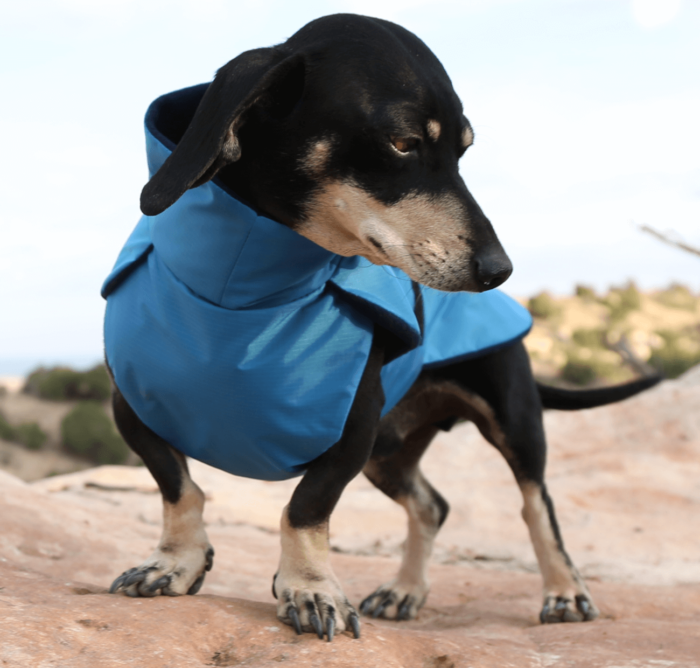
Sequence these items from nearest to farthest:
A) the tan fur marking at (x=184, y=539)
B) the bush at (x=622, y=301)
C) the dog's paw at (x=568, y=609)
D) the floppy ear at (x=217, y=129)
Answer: the floppy ear at (x=217, y=129) < the tan fur marking at (x=184, y=539) < the dog's paw at (x=568, y=609) < the bush at (x=622, y=301)

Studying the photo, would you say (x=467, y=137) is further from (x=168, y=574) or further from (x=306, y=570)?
(x=168, y=574)

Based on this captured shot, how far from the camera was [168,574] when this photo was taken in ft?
8.55

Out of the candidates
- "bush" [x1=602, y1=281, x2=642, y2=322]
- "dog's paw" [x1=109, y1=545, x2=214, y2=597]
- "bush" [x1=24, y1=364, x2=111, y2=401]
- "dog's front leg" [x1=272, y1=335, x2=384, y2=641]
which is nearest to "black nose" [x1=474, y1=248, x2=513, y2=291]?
"dog's front leg" [x1=272, y1=335, x2=384, y2=641]

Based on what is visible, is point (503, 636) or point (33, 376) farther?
point (33, 376)

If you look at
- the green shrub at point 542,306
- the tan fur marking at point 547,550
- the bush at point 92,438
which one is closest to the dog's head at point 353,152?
the tan fur marking at point 547,550

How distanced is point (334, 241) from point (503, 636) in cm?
170

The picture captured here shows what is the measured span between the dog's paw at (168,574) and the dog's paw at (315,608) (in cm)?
33

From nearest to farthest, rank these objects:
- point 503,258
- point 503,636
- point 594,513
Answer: point 503,258
point 503,636
point 594,513

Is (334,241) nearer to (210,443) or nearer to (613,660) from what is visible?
(210,443)

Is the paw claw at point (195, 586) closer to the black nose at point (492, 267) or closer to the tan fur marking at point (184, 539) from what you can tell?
the tan fur marking at point (184, 539)

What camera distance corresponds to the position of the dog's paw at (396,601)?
3.66m

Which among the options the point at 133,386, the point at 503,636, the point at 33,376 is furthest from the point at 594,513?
the point at 33,376

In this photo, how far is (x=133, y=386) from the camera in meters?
2.64

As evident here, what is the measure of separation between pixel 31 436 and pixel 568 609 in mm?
12575
